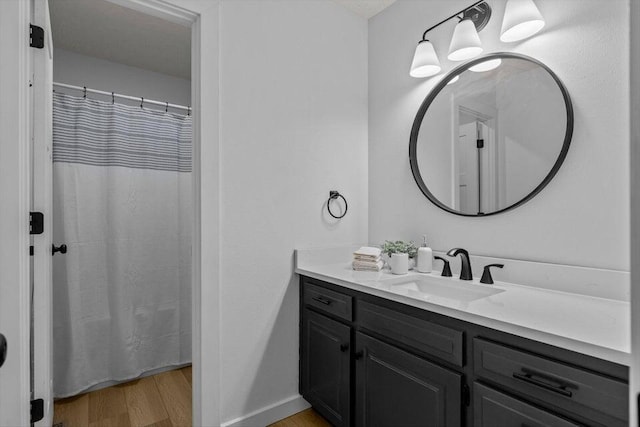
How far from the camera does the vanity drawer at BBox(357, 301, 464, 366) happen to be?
118 cm

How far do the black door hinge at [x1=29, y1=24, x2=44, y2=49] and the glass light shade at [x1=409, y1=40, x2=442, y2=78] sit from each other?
67.9 inches

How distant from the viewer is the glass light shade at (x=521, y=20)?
1.42 m

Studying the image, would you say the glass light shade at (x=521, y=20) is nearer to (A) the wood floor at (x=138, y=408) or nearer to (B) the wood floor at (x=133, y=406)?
(A) the wood floor at (x=138, y=408)

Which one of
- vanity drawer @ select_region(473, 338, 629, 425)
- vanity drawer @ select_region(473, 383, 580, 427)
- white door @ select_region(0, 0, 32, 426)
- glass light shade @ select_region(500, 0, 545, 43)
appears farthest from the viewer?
glass light shade @ select_region(500, 0, 545, 43)

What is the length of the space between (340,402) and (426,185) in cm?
124

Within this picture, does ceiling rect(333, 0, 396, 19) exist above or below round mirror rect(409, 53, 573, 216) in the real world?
above

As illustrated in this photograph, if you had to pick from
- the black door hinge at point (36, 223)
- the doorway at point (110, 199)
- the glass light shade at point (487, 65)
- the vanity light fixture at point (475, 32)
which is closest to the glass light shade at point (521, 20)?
the vanity light fixture at point (475, 32)

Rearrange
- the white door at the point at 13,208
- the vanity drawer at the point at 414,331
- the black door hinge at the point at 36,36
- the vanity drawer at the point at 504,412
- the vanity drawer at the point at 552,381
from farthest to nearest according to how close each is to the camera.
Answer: the black door hinge at the point at 36,36 → the vanity drawer at the point at 414,331 → the white door at the point at 13,208 → the vanity drawer at the point at 504,412 → the vanity drawer at the point at 552,381

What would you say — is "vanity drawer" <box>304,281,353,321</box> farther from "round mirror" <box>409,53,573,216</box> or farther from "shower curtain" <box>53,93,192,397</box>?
"shower curtain" <box>53,93,192,397</box>

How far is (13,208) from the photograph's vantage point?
3.60 ft

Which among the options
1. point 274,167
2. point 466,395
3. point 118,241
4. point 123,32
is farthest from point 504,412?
point 123,32

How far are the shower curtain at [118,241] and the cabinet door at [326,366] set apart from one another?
1177 mm

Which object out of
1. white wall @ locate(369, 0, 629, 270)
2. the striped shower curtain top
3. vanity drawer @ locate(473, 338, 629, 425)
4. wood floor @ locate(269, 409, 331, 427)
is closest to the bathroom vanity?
vanity drawer @ locate(473, 338, 629, 425)

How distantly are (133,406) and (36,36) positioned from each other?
2006 millimetres
